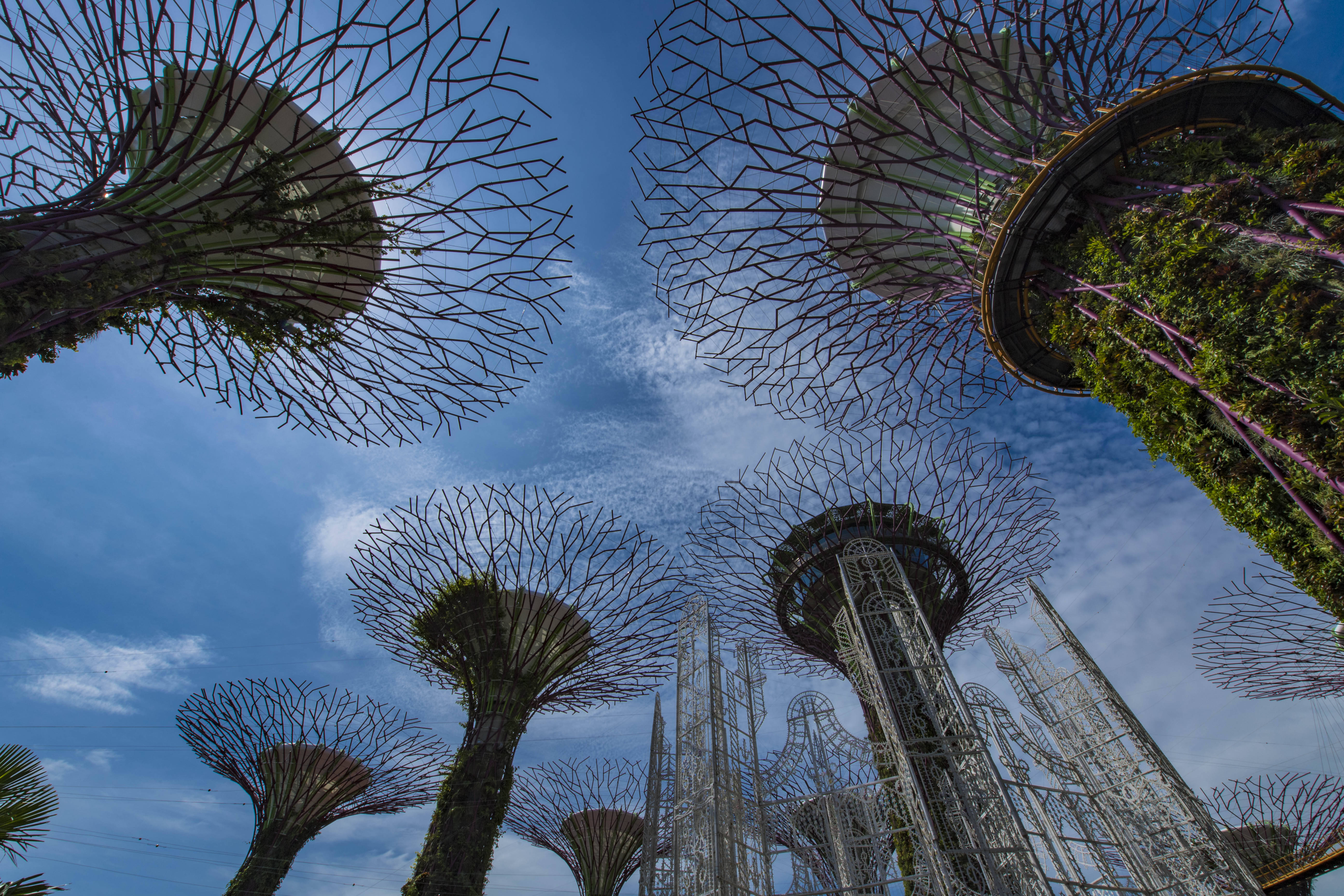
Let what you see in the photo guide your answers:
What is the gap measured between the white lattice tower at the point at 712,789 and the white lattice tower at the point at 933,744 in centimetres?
270

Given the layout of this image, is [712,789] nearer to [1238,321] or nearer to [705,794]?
[705,794]

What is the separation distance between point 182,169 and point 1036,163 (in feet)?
30.9

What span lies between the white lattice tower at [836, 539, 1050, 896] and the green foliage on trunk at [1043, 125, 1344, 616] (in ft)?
18.0

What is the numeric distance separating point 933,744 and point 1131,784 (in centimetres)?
594

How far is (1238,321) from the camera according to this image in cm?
522

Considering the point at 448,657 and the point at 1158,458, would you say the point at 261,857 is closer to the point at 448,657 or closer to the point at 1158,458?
the point at 448,657

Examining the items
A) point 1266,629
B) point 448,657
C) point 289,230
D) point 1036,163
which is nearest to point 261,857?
point 448,657

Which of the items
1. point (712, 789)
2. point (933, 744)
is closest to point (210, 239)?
point (712, 789)

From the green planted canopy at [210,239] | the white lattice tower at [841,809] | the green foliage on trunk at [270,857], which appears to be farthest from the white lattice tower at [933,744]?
the green foliage on trunk at [270,857]

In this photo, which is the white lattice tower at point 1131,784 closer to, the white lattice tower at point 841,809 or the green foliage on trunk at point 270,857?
the white lattice tower at point 841,809

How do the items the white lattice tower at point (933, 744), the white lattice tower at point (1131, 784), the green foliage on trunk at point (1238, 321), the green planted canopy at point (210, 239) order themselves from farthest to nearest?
the white lattice tower at point (1131, 784) → the white lattice tower at point (933, 744) → the green planted canopy at point (210, 239) → the green foliage on trunk at point (1238, 321)

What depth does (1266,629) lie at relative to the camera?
1706cm

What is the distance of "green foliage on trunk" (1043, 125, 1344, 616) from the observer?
185 inches

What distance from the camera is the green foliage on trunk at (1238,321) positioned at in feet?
15.5
